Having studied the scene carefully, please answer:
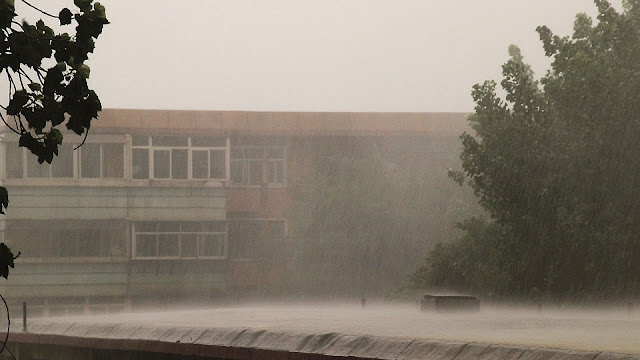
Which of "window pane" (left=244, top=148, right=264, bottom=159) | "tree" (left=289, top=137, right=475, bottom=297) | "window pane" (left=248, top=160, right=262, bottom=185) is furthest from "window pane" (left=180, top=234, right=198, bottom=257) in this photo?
"window pane" (left=244, top=148, right=264, bottom=159)

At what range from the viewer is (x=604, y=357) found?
24.6ft

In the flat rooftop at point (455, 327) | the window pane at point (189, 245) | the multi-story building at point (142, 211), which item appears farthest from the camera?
the window pane at point (189, 245)

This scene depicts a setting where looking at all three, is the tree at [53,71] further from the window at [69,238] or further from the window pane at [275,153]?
the window pane at [275,153]

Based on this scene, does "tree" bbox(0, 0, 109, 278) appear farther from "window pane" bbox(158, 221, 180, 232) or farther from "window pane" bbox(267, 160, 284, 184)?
"window pane" bbox(267, 160, 284, 184)

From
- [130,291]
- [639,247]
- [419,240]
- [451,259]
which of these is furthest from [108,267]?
[639,247]

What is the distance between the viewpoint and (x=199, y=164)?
122 ft

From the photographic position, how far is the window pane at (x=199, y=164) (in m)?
37.2

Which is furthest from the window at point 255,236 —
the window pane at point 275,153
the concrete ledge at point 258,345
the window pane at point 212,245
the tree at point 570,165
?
the concrete ledge at point 258,345

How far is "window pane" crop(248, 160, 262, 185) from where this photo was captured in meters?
38.7

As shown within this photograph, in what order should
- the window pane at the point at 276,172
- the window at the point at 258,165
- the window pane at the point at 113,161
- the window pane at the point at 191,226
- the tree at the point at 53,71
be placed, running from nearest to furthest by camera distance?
the tree at the point at 53,71, the window pane at the point at 191,226, the window pane at the point at 113,161, the window at the point at 258,165, the window pane at the point at 276,172

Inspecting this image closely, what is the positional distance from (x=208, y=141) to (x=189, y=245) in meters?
3.52

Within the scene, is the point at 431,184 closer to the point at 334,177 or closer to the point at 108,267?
the point at 334,177

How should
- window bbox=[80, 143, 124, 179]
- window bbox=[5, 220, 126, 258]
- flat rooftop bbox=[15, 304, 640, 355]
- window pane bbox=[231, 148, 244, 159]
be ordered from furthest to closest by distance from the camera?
window pane bbox=[231, 148, 244, 159], window bbox=[80, 143, 124, 179], window bbox=[5, 220, 126, 258], flat rooftop bbox=[15, 304, 640, 355]

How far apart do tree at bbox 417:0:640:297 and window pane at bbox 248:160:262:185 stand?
577 inches
